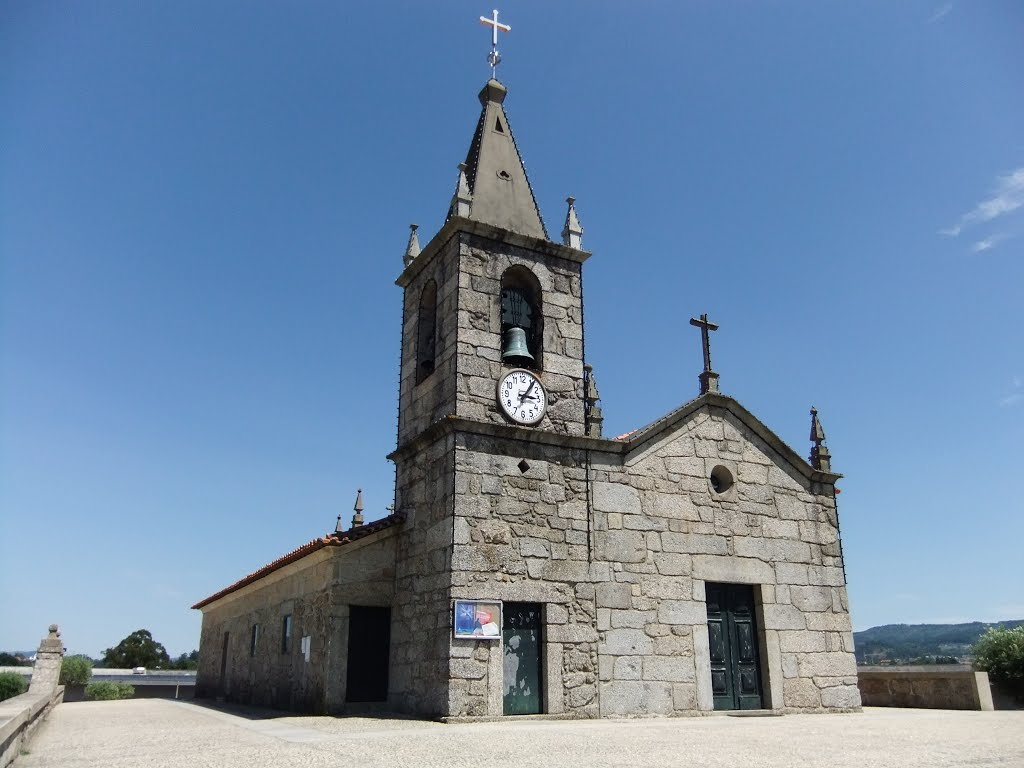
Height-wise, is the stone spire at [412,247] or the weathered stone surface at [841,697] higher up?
the stone spire at [412,247]

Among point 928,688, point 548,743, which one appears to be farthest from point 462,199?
point 928,688

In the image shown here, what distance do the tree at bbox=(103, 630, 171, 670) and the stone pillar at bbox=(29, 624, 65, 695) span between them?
37890mm

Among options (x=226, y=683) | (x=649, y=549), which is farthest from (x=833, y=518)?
(x=226, y=683)

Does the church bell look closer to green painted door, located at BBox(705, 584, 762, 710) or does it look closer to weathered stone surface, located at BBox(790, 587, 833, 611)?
green painted door, located at BBox(705, 584, 762, 710)

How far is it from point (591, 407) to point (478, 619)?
4432 mm

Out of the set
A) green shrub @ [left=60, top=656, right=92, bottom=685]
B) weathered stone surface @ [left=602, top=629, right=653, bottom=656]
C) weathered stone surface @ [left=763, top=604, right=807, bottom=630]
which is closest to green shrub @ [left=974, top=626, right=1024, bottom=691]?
weathered stone surface @ [left=763, top=604, right=807, bottom=630]

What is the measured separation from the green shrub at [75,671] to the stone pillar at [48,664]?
12.8 m

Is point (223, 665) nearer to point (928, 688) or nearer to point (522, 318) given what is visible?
point (522, 318)

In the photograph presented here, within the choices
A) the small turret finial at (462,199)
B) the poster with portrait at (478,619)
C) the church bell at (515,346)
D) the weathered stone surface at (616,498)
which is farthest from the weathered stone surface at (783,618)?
the small turret finial at (462,199)

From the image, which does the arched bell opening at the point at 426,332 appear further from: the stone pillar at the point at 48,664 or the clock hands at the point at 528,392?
the stone pillar at the point at 48,664

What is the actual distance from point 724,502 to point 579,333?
4145mm

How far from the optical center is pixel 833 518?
16.1 m

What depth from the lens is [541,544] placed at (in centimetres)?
1320

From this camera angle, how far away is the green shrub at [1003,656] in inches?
633
